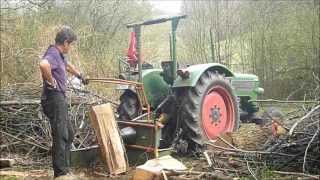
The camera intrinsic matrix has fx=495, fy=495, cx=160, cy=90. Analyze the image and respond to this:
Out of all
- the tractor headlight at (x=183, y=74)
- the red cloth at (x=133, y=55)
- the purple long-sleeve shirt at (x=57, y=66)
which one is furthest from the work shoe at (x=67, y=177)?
the red cloth at (x=133, y=55)

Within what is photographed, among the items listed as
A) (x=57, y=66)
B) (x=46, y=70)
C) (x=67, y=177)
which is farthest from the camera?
(x=57, y=66)

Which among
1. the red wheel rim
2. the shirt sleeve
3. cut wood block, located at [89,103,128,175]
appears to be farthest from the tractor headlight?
the shirt sleeve

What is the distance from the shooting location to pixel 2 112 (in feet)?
23.9

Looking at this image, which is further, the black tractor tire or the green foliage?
the green foliage

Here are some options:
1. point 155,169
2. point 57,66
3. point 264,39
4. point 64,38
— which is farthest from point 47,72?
point 264,39

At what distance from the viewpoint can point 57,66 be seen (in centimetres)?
509

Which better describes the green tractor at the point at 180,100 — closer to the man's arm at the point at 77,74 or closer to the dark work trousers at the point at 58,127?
the man's arm at the point at 77,74

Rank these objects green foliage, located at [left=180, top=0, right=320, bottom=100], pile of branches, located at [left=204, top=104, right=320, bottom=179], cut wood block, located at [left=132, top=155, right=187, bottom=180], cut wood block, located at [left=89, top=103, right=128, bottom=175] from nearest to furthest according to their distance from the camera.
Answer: cut wood block, located at [left=132, top=155, right=187, bottom=180]
pile of branches, located at [left=204, top=104, right=320, bottom=179]
cut wood block, located at [left=89, top=103, right=128, bottom=175]
green foliage, located at [left=180, top=0, right=320, bottom=100]

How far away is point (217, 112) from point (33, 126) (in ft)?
8.58

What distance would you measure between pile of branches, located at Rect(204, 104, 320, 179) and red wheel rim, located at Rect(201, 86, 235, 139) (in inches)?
40.8

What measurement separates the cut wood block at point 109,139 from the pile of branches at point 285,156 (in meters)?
0.95

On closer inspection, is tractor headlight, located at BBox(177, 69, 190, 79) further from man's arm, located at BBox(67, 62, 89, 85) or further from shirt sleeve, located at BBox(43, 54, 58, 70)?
shirt sleeve, located at BBox(43, 54, 58, 70)

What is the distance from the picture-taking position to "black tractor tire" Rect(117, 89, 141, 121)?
658 centimetres

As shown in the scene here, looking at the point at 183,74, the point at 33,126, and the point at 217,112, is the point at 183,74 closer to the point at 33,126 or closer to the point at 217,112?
the point at 217,112
